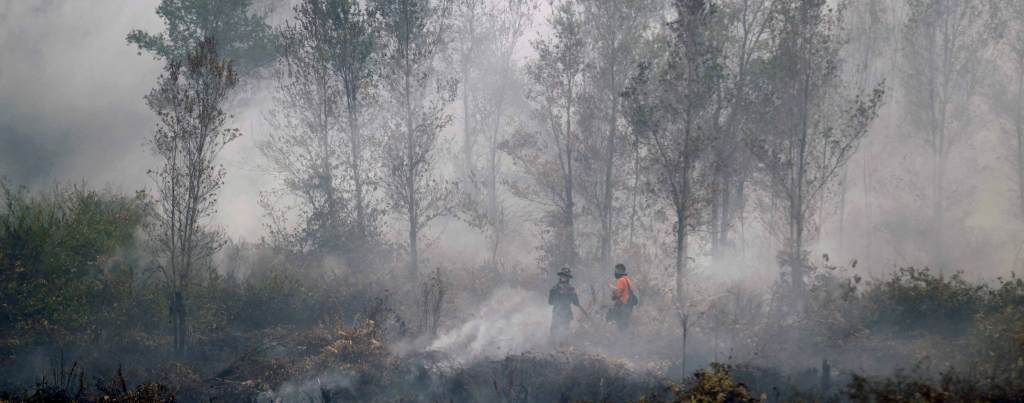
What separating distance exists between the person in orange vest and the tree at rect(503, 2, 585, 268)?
20.8ft

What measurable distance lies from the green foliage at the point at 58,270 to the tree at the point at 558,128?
11.9 m

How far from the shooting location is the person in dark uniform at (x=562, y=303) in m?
15.0

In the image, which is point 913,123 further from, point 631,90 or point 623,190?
point 631,90

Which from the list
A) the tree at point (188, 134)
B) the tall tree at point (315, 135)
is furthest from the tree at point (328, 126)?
the tree at point (188, 134)

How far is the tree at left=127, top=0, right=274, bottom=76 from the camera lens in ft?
78.9

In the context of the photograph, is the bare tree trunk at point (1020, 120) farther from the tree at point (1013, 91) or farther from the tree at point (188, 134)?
the tree at point (188, 134)

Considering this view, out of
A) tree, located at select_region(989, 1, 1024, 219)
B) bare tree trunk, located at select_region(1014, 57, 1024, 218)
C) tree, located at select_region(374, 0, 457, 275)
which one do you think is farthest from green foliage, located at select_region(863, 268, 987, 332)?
bare tree trunk, located at select_region(1014, 57, 1024, 218)

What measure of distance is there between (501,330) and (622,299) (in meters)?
3.52

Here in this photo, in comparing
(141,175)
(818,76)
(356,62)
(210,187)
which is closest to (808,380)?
(818,76)

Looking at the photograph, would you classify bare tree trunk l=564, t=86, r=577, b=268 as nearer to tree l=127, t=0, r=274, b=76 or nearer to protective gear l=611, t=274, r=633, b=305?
protective gear l=611, t=274, r=633, b=305

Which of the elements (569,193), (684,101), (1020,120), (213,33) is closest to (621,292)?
(684,101)

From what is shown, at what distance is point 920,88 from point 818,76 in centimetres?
2004

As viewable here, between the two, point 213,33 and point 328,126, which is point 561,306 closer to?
point 328,126

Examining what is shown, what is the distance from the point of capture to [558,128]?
A: 22.5m
